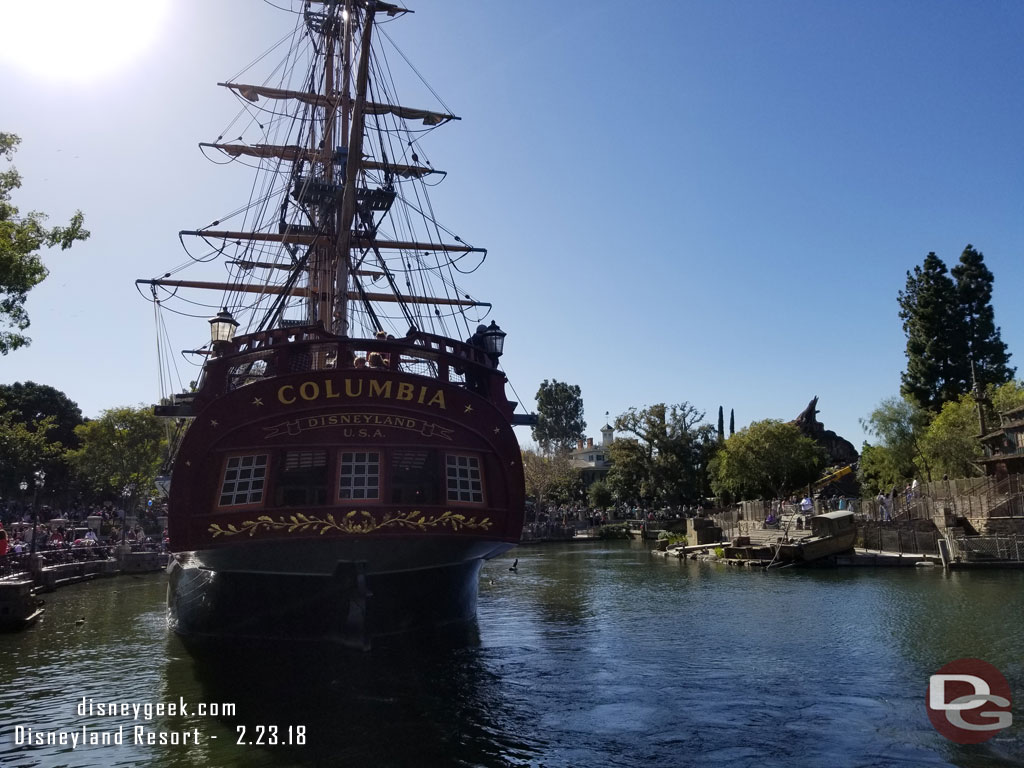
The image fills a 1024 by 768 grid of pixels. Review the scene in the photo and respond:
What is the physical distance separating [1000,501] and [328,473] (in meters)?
29.3

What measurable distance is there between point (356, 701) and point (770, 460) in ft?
146

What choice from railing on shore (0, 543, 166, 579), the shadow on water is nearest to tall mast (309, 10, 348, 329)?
the shadow on water

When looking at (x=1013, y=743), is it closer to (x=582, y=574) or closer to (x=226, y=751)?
(x=226, y=751)

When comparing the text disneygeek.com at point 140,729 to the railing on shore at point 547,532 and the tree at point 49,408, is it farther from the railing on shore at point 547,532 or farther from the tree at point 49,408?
the tree at point 49,408

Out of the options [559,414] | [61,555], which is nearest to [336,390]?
[61,555]

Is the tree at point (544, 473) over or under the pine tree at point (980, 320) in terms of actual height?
under

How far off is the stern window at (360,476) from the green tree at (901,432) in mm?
43499

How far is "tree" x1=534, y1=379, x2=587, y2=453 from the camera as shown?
86.2 m

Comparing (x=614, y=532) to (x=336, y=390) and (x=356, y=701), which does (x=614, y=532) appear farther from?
(x=356, y=701)

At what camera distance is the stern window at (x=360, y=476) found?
14.1 m

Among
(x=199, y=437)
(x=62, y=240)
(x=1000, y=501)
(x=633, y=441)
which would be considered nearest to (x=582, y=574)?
(x=1000, y=501)

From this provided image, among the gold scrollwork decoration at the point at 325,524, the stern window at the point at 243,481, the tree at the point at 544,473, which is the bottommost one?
the gold scrollwork decoration at the point at 325,524

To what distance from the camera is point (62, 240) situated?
1523 cm

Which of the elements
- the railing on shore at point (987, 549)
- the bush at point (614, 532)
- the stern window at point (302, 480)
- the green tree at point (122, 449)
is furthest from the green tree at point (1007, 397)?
the green tree at point (122, 449)
